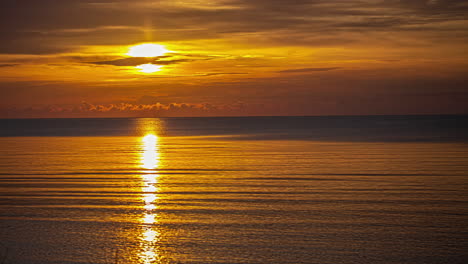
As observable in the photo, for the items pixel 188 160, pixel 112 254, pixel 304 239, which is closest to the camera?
pixel 112 254

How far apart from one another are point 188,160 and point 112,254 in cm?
2357

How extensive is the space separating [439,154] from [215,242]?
93.9ft

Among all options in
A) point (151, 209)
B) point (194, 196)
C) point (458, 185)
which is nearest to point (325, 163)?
point (458, 185)

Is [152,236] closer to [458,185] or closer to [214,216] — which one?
[214,216]

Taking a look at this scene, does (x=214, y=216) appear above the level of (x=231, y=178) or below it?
below

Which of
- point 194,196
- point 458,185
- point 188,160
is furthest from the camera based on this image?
point 188,160

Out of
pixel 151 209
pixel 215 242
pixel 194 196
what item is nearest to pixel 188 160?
pixel 194 196

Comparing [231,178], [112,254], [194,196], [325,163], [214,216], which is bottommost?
[112,254]

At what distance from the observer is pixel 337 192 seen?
21.7 m

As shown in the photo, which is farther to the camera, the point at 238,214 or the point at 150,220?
the point at 238,214

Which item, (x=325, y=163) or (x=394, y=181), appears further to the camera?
(x=325, y=163)

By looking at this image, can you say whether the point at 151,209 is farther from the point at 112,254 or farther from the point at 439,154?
the point at 439,154

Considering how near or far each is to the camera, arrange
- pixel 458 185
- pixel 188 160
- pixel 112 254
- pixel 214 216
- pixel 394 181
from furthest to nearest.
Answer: pixel 188 160, pixel 394 181, pixel 458 185, pixel 214 216, pixel 112 254

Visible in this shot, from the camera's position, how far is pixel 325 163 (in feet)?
109
